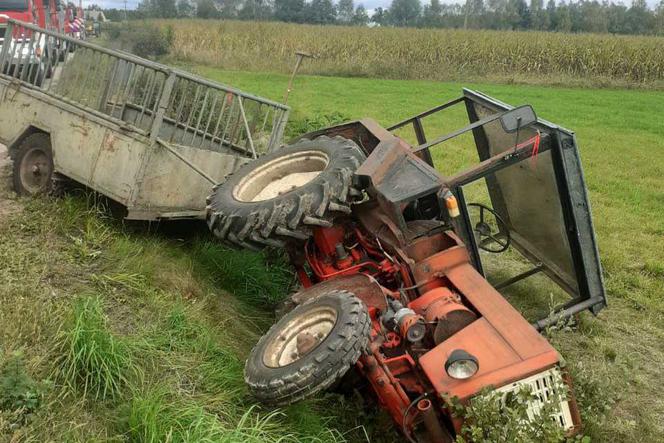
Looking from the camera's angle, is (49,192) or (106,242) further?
(49,192)

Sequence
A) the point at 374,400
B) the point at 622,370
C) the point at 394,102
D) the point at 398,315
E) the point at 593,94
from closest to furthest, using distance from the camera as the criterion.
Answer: the point at 398,315, the point at 374,400, the point at 622,370, the point at 394,102, the point at 593,94

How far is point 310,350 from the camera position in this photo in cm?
387

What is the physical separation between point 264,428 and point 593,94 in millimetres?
20280

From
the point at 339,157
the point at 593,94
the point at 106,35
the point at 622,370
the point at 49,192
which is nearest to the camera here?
the point at 622,370

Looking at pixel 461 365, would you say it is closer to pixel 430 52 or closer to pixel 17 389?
pixel 17 389

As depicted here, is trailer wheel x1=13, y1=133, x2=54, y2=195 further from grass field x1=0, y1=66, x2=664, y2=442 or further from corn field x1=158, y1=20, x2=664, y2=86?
corn field x1=158, y1=20, x2=664, y2=86

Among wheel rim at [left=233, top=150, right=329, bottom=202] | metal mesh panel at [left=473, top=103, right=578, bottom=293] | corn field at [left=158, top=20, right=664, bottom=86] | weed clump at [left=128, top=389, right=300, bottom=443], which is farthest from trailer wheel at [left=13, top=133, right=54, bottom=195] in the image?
corn field at [left=158, top=20, right=664, bottom=86]

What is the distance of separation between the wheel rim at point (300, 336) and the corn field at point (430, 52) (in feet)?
63.6

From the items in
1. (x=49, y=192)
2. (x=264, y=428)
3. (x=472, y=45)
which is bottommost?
(x=264, y=428)

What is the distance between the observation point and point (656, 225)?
28.4ft

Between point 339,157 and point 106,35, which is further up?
point 106,35

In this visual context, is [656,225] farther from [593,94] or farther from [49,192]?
[593,94]

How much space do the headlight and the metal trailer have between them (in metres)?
3.19

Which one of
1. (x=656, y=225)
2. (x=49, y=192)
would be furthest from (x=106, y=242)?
(x=656, y=225)
